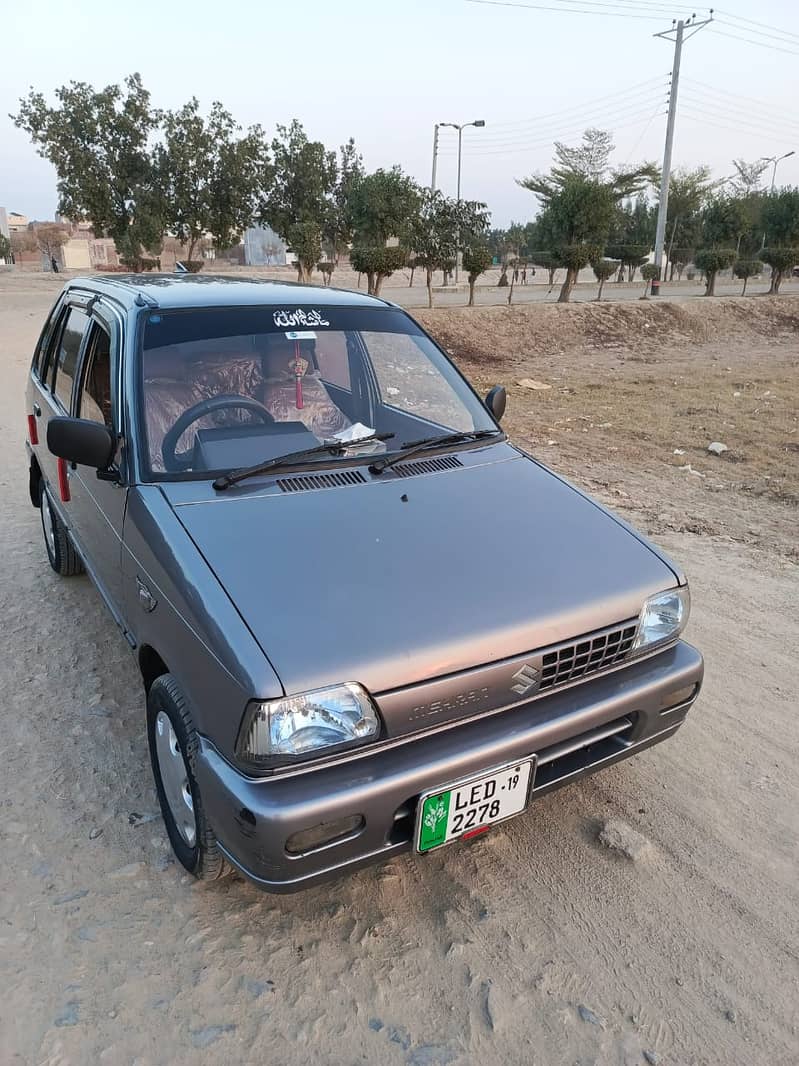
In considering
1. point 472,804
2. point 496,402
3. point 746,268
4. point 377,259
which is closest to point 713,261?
point 746,268

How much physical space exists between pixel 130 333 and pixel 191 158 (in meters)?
28.2

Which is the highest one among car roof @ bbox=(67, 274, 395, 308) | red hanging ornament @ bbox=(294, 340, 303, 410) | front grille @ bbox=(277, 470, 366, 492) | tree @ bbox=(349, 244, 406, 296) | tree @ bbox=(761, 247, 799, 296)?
tree @ bbox=(761, 247, 799, 296)

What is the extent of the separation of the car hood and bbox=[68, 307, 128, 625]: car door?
42cm

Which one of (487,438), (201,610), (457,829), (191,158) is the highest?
(191,158)

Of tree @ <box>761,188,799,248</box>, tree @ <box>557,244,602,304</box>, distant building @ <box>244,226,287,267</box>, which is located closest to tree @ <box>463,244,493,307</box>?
tree @ <box>557,244,602,304</box>

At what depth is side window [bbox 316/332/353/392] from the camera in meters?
3.44

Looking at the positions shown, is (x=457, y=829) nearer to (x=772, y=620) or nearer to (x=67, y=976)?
(x=67, y=976)

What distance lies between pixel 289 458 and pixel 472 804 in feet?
4.52

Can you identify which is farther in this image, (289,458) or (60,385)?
(60,385)

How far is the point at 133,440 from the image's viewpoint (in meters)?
2.70

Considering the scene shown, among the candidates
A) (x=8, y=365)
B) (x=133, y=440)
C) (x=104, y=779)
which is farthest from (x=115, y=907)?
(x=8, y=365)

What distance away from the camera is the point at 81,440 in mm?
2633

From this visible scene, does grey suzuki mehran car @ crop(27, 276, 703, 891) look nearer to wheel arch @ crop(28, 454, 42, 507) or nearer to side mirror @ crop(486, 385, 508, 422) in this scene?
side mirror @ crop(486, 385, 508, 422)

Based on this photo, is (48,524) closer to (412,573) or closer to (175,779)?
(175,779)
